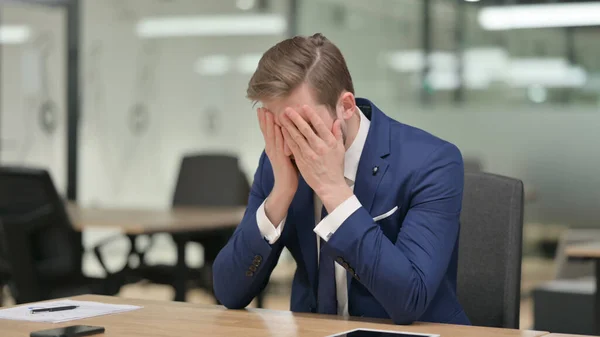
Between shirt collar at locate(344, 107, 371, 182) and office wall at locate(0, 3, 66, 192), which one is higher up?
shirt collar at locate(344, 107, 371, 182)

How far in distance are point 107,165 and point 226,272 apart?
6007 millimetres

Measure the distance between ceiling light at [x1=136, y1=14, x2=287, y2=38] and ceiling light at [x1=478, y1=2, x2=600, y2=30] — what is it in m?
1.62

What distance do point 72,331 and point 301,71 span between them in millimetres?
685

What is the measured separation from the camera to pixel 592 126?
6.10m

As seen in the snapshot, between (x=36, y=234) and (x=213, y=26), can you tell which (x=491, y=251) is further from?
(x=213, y=26)

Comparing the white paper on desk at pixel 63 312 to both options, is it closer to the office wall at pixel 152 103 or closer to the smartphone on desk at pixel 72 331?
the smartphone on desk at pixel 72 331

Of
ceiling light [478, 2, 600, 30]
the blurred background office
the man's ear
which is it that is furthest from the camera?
the blurred background office

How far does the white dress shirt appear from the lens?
1.92 meters

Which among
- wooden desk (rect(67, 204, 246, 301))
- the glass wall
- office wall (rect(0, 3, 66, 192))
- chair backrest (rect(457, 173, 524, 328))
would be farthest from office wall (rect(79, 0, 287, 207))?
chair backrest (rect(457, 173, 524, 328))

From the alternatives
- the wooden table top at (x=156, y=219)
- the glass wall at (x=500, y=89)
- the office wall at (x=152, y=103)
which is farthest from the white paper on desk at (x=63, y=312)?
the office wall at (x=152, y=103)

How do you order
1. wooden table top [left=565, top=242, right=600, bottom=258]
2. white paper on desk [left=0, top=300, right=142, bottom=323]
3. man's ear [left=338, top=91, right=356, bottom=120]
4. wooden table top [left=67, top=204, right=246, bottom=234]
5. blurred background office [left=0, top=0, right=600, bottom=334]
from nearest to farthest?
1. white paper on desk [left=0, top=300, right=142, bottom=323]
2. man's ear [left=338, top=91, right=356, bottom=120]
3. wooden table top [left=565, top=242, right=600, bottom=258]
4. wooden table top [left=67, top=204, right=246, bottom=234]
5. blurred background office [left=0, top=0, right=600, bottom=334]

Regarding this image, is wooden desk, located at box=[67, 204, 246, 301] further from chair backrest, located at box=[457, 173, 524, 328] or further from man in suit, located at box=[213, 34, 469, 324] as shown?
man in suit, located at box=[213, 34, 469, 324]

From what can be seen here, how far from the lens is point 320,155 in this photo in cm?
198

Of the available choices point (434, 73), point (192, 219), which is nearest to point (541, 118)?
point (434, 73)
